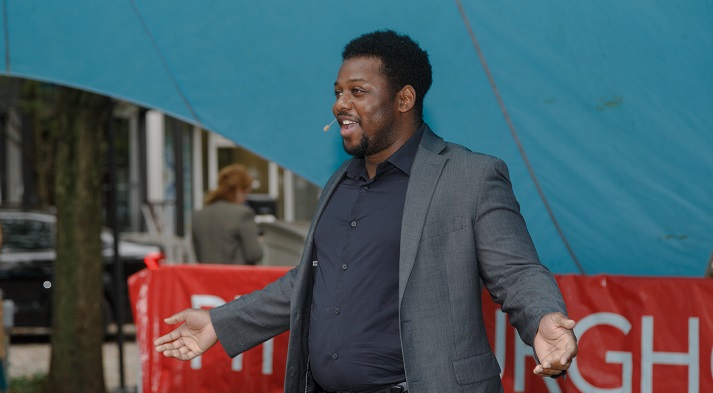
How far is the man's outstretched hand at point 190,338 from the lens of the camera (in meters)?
3.87

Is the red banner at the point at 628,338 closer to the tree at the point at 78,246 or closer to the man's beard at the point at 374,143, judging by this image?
the man's beard at the point at 374,143

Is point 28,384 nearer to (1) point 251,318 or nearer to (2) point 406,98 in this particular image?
(1) point 251,318

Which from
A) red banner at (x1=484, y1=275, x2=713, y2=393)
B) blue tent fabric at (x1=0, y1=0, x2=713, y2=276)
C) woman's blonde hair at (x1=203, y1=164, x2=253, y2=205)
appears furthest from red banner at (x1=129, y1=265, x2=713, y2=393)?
woman's blonde hair at (x1=203, y1=164, x2=253, y2=205)

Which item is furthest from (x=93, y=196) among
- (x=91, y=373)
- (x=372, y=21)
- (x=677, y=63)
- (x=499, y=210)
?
(x=499, y=210)

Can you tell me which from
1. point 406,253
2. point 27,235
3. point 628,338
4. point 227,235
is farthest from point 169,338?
point 27,235

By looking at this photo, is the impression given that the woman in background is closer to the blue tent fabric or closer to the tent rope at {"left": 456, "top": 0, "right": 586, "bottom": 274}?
the blue tent fabric

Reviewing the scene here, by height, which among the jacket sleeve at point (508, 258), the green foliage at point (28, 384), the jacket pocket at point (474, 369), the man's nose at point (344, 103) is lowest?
the green foliage at point (28, 384)

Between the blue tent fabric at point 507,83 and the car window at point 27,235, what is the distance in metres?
7.71

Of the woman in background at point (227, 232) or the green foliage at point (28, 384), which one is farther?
the green foliage at point (28, 384)

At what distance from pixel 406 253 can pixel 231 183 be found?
6215 millimetres

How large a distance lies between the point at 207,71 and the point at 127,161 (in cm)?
2459

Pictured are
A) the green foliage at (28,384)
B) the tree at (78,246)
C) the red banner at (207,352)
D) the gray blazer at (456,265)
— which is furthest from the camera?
the green foliage at (28,384)

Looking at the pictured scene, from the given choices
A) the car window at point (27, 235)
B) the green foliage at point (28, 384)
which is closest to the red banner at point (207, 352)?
the green foliage at point (28, 384)

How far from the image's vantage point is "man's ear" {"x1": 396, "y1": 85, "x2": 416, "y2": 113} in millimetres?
3586
